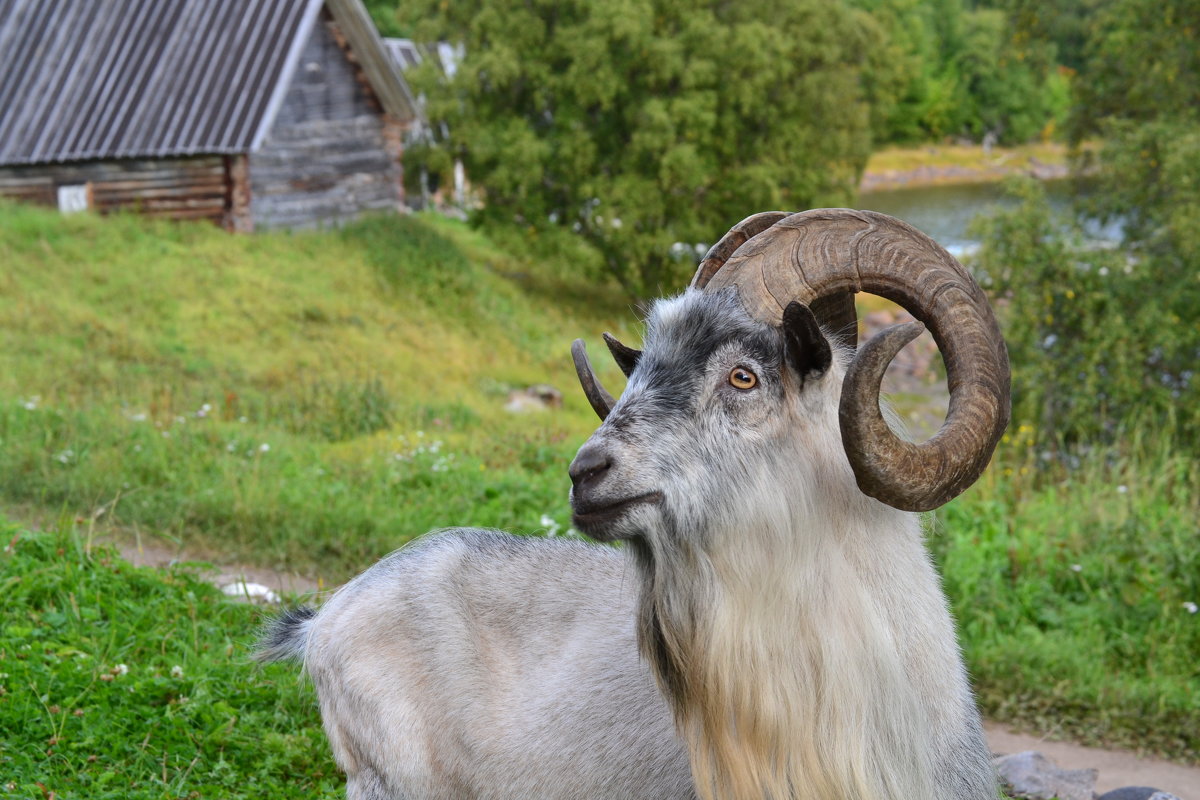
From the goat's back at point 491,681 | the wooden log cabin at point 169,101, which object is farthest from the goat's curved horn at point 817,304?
the wooden log cabin at point 169,101

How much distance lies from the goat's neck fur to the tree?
2372 cm

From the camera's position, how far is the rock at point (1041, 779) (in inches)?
204

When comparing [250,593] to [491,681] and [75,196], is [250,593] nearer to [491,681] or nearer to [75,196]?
[491,681]

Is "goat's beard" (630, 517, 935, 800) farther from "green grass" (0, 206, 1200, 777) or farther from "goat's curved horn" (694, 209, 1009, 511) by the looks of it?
"green grass" (0, 206, 1200, 777)

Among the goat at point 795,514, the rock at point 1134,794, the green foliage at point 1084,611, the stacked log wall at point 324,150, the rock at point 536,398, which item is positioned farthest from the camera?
the stacked log wall at point 324,150

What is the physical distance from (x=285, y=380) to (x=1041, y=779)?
12.3 m

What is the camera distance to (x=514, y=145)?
26750 millimetres

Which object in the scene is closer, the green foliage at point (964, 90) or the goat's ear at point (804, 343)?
the goat's ear at point (804, 343)

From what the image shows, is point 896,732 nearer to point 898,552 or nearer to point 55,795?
point 898,552

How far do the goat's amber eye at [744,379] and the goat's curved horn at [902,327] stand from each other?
18 centimetres

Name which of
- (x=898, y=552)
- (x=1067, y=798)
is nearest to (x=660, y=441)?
(x=898, y=552)

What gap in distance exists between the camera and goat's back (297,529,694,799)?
3.81 metres

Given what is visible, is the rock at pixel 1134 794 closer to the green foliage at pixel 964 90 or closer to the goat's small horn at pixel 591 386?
the goat's small horn at pixel 591 386

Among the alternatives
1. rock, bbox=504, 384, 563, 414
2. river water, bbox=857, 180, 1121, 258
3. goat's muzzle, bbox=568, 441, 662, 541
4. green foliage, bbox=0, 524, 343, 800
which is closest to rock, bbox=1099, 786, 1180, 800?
goat's muzzle, bbox=568, 441, 662, 541
